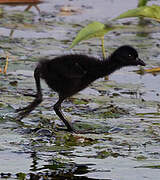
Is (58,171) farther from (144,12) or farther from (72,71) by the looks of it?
(144,12)

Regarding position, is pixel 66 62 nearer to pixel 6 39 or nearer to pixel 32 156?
pixel 32 156

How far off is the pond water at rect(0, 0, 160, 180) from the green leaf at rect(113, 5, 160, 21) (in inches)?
34.7

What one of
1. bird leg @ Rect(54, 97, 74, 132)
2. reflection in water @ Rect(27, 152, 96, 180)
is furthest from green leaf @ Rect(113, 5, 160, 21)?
reflection in water @ Rect(27, 152, 96, 180)

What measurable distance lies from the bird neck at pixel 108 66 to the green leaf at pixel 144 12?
2.64 ft

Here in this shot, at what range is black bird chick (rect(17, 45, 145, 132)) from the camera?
22.5 feet

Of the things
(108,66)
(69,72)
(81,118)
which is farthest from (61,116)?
(108,66)

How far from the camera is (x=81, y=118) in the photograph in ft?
23.6

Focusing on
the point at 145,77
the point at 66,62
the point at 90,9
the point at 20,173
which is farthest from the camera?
the point at 90,9

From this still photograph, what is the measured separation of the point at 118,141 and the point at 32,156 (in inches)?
35.6

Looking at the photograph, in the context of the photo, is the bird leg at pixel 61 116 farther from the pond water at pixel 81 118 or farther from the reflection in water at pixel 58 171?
the reflection in water at pixel 58 171

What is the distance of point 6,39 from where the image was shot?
1064 cm

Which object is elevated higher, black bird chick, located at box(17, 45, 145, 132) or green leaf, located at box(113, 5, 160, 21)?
green leaf, located at box(113, 5, 160, 21)

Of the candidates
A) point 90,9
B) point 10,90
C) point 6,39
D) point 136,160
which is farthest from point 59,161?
point 90,9

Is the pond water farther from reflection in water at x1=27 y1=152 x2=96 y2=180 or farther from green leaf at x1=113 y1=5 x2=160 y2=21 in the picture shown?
green leaf at x1=113 y1=5 x2=160 y2=21
